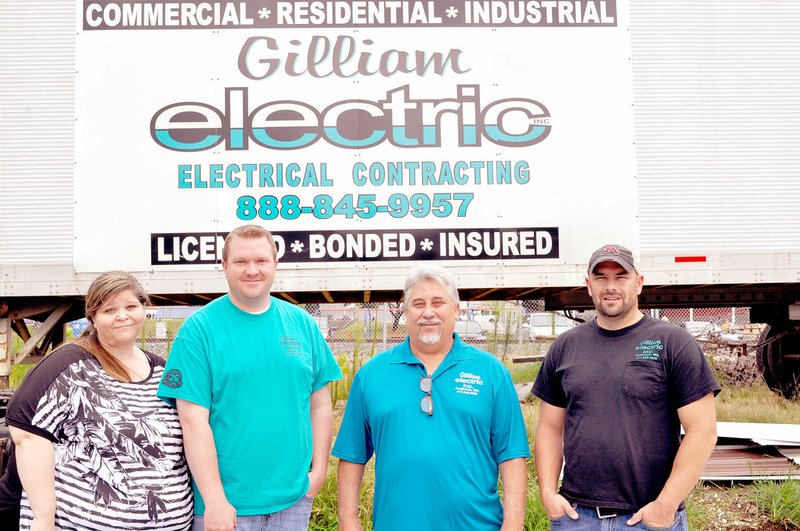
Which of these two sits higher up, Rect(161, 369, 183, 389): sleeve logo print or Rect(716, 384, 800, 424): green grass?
Rect(161, 369, 183, 389): sleeve logo print

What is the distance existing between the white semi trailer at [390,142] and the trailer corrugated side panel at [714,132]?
18mm

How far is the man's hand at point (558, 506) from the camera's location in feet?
8.93

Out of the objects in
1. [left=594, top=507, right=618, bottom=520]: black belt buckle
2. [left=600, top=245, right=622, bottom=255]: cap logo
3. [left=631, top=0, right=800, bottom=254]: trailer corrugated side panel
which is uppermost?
[left=631, top=0, right=800, bottom=254]: trailer corrugated side panel

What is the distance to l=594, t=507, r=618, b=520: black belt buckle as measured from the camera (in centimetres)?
266

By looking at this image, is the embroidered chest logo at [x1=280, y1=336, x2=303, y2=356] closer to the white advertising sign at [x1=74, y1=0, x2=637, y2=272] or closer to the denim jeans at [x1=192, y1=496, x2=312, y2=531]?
the denim jeans at [x1=192, y1=496, x2=312, y2=531]

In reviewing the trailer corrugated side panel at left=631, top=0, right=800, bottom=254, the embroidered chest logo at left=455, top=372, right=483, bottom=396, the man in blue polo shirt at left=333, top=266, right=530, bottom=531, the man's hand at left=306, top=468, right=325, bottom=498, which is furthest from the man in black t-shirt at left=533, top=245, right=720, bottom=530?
the trailer corrugated side panel at left=631, top=0, right=800, bottom=254

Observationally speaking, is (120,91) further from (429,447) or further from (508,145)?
(429,447)

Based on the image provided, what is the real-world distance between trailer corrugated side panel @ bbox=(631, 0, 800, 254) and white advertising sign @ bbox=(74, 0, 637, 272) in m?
0.25

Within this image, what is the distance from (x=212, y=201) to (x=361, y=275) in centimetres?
139

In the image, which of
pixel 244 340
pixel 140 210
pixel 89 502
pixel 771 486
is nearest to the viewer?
pixel 89 502

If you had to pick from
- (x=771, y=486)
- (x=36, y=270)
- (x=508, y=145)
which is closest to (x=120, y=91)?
(x=36, y=270)

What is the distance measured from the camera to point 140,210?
5.47 m

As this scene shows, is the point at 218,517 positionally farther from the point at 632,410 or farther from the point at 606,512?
the point at 632,410

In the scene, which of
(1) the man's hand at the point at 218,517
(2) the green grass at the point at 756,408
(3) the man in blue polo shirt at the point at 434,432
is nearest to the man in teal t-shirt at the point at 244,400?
(1) the man's hand at the point at 218,517
